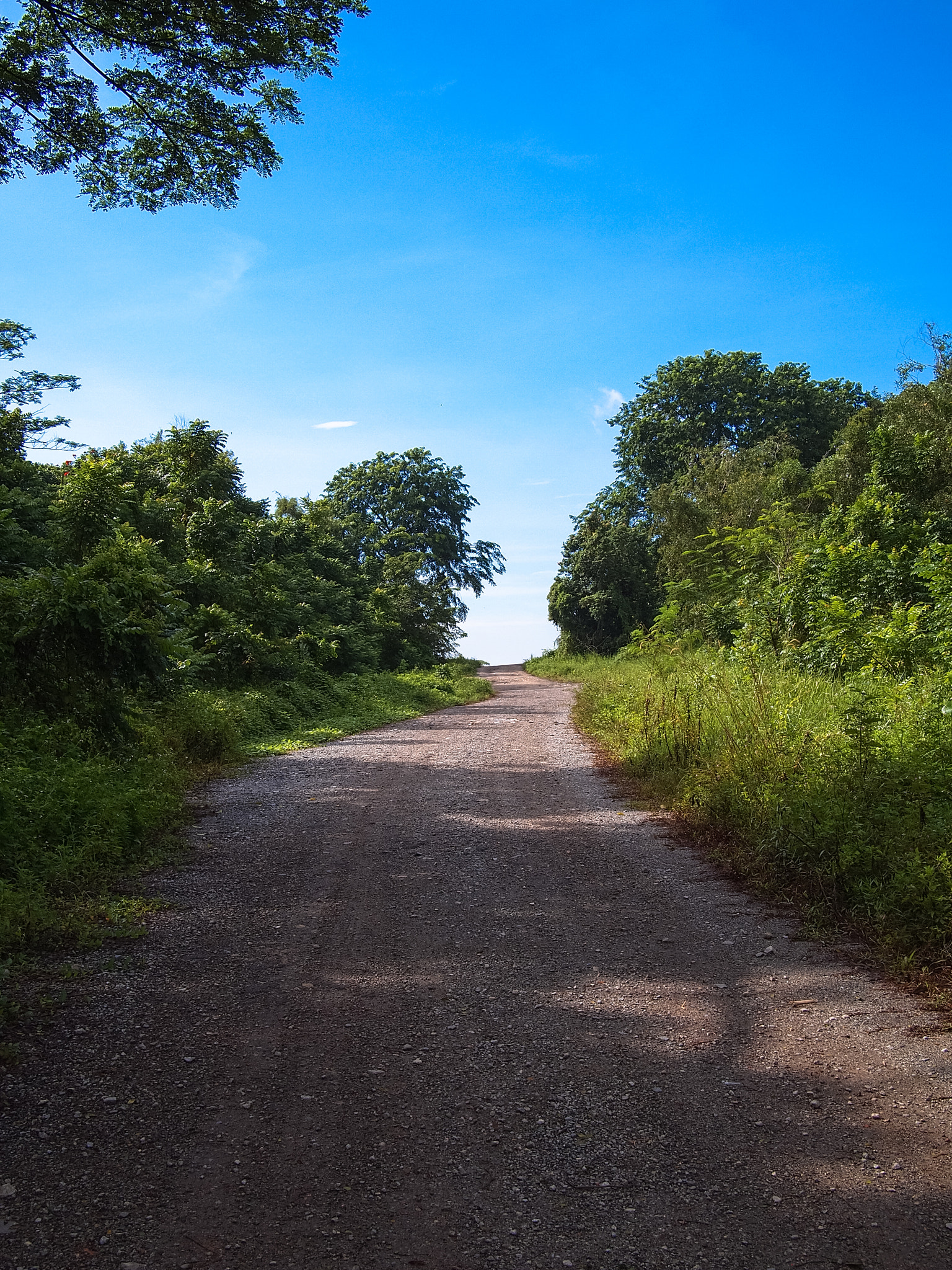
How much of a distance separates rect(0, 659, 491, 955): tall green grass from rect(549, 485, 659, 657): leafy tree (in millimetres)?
27620

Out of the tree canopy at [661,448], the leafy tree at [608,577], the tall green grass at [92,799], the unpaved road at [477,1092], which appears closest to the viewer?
the unpaved road at [477,1092]

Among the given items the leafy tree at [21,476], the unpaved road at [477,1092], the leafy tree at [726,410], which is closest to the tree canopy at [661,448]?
the leafy tree at [726,410]

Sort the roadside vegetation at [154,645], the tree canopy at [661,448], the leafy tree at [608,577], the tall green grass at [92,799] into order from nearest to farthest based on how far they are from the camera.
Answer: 1. the tall green grass at [92,799]
2. the roadside vegetation at [154,645]
3. the tree canopy at [661,448]
4. the leafy tree at [608,577]

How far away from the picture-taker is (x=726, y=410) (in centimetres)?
3847

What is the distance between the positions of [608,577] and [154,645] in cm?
3431

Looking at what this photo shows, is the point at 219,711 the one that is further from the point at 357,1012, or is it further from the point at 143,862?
the point at 357,1012

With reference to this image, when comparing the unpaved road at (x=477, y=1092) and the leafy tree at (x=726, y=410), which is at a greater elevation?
the leafy tree at (x=726, y=410)

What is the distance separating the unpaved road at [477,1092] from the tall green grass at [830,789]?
1.60 ft

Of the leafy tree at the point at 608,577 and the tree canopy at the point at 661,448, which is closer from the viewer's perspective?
the tree canopy at the point at 661,448

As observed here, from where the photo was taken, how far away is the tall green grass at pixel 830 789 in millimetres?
4797

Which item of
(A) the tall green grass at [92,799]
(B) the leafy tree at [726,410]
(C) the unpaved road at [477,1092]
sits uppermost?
(B) the leafy tree at [726,410]

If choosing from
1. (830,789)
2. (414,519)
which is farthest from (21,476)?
(414,519)

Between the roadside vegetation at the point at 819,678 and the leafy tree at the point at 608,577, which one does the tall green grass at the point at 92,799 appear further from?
the leafy tree at the point at 608,577

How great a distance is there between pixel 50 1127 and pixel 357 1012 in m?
→ 1.34
